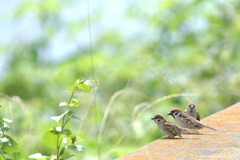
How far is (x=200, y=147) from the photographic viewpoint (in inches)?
95.0

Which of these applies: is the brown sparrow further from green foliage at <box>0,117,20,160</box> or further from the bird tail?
green foliage at <box>0,117,20,160</box>

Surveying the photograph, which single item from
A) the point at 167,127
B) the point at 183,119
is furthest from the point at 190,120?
the point at 167,127

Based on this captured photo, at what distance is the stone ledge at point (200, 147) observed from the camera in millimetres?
2266

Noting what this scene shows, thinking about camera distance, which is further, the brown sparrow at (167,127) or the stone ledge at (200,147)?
A: the brown sparrow at (167,127)

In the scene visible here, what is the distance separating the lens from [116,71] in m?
6.65

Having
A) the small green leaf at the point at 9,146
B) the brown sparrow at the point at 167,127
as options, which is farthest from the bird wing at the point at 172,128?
the small green leaf at the point at 9,146

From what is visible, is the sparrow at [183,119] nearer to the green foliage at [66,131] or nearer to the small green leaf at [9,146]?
the green foliage at [66,131]

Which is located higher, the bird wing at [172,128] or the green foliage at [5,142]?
the green foliage at [5,142]

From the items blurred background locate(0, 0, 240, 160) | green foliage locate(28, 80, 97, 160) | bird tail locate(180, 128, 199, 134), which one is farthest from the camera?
blurred background locate(0, 0, 240, 160)

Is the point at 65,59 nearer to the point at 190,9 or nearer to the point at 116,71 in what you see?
the point at 116,71

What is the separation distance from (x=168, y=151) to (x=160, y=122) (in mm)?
257

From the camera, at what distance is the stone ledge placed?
2266 mm

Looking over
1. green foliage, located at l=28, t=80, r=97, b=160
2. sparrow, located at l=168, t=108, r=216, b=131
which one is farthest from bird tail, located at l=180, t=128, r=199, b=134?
green foliage, located at l=28, t=80, r=97, b=160

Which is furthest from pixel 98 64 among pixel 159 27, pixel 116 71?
pixel 159 27
